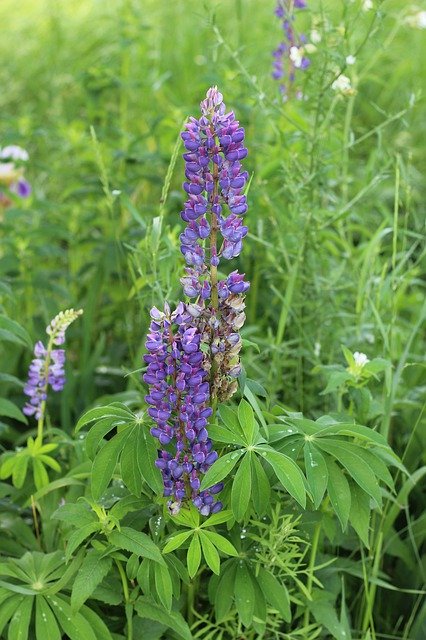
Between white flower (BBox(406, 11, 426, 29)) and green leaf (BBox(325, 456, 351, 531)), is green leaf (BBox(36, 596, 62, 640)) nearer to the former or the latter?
green leaf (BBox(325, 456, 351, 531))

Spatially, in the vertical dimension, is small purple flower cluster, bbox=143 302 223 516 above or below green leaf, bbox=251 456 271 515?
above

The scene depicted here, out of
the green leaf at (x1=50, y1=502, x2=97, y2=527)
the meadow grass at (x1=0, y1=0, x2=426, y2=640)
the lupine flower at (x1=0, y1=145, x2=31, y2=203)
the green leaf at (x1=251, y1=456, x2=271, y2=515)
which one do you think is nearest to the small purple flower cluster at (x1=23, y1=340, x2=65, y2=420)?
the meadow grass at (x1=0, y1=0, x2=426, y2=640)

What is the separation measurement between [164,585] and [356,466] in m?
0.36

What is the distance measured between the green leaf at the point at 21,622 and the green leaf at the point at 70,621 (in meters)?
0.04

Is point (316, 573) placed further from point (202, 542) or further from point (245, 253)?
point (245, 253)

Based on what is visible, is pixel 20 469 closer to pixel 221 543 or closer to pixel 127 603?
pixel 127 603

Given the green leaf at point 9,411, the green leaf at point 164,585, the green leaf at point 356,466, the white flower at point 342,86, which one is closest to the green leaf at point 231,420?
the green leaf at point 356,466

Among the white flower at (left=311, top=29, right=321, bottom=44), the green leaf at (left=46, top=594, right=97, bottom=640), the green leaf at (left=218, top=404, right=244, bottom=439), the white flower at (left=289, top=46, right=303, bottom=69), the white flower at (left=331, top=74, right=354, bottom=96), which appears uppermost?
the white flower at (left=311, top=29, right=321, bottom=44)

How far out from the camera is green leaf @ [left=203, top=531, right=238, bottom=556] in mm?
1504

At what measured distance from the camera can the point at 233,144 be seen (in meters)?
1.45

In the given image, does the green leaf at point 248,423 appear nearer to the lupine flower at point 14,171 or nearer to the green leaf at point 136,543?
the green leaf at point 136,543

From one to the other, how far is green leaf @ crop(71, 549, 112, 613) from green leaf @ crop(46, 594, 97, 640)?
0.05m

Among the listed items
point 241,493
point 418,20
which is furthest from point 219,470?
point 418,20

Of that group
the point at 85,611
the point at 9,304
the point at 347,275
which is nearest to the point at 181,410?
the point at 85,611
